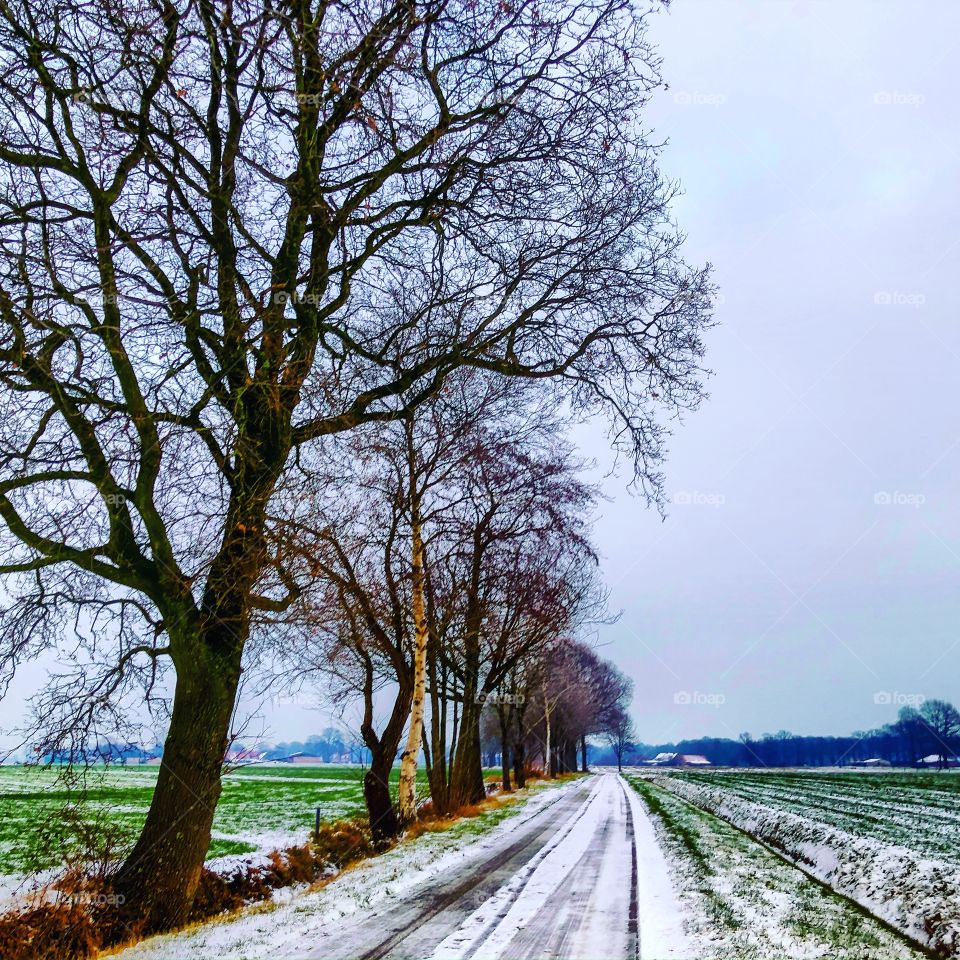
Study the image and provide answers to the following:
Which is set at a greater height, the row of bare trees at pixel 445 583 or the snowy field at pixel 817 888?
the row of bare trees at pixel 445 583

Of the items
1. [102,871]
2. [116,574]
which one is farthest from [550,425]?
[102,871]

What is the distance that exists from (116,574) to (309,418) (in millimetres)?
2559

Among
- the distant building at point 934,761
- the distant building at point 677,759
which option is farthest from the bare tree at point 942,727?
the distant building at point 677,759

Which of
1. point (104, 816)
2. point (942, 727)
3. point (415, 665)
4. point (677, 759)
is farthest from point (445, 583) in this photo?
point (677, 759)

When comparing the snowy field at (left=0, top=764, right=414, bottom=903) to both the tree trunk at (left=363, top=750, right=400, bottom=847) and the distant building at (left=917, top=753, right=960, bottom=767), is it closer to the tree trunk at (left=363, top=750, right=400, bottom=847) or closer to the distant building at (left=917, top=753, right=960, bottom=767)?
the tree trunk at (left=363, top=750, right=400, bottom=847)

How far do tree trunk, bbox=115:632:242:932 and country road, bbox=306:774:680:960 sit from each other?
2.17m

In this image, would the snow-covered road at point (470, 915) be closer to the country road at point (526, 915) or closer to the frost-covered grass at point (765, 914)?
the country road at point (526, 915)

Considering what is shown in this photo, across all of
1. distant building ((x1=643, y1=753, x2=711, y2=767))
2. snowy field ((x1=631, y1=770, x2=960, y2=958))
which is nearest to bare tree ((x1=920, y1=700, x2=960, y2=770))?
distant building ((x1=643, y1=753, x2=711, y2=767))

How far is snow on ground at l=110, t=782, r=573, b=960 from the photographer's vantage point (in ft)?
21.1

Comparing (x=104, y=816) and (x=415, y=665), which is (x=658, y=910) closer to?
(x=104, y=816)

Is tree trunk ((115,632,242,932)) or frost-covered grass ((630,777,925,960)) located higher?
tree trunk ((115,632,242,932))

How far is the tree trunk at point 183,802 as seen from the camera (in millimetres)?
7809

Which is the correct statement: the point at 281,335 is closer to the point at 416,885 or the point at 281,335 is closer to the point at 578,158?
the point at 578,158

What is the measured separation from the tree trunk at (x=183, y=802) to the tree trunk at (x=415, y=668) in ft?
28.9
